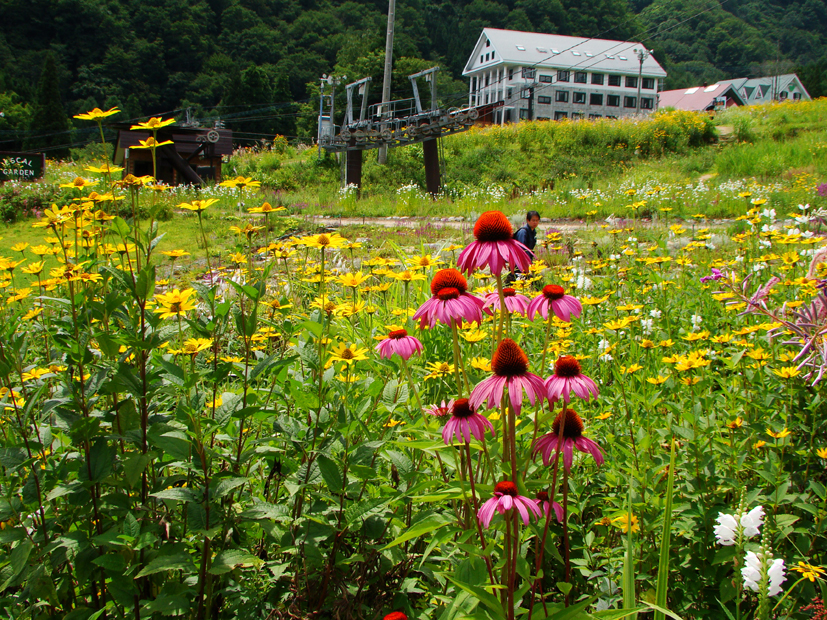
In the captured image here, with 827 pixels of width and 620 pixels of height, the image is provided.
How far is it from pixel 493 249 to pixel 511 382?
0.86ft

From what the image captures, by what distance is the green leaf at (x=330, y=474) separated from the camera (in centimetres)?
102

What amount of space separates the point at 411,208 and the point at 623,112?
A: 4260cm

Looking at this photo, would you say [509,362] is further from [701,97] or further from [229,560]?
[701,97]

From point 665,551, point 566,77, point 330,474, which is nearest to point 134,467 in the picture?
point 330,474


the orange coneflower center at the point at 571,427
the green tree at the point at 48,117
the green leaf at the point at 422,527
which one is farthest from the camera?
the green tree at the point at 48,117

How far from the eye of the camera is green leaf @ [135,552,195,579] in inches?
35.3

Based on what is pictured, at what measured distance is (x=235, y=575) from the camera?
1.18 metres

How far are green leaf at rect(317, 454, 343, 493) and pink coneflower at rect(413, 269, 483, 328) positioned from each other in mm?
334

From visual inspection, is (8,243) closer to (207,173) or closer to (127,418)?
(127,418)

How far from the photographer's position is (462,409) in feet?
2.88

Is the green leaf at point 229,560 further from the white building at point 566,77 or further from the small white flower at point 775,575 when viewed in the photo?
the white building at point 566,77

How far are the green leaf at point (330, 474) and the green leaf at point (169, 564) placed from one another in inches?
10.6

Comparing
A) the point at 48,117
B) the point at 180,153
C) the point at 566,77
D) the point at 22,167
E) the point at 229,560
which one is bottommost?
the point at 229,560

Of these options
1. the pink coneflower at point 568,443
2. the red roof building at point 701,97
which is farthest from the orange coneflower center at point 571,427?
the red roof building at point 701,97
